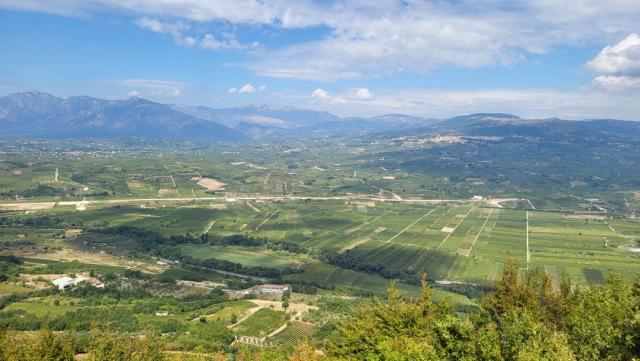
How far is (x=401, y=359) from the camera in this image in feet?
89.1

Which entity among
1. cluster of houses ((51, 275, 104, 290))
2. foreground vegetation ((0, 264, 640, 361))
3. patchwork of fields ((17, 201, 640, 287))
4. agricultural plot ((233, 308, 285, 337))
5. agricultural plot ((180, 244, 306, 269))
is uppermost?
foreground vegetation ((0, 264, 640, 361))

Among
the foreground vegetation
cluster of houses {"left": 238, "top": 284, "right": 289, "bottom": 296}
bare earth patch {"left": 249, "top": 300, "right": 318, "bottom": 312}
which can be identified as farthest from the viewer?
cluster of houses {"left": 238, "top": 284, "right": 289, "bottom": 296}

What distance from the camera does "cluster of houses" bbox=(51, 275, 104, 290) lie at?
89.1 metres

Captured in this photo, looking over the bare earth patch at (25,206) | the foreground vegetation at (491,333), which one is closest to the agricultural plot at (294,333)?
the foreground vegetation at (491,333)

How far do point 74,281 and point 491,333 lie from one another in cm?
8625

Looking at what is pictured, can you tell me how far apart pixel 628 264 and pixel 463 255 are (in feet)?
125

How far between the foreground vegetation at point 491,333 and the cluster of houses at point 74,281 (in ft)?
186

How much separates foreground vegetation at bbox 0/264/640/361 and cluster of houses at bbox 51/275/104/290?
56568mm

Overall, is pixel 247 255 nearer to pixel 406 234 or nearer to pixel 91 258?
pixel 91 258

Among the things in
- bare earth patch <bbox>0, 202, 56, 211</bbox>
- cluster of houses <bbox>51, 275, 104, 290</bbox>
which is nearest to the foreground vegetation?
cluster of houses <bbox>51, 275, 104, 290</bbox>

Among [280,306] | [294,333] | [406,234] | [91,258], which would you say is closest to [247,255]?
[91,258]

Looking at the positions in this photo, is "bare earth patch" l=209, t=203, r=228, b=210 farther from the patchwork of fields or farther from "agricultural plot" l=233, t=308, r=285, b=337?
"agricultural plot" l=233, t=308, r=285, b=337

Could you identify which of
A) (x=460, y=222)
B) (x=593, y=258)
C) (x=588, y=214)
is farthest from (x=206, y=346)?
(x=588, y=214)

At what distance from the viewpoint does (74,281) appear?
91.9 meters
